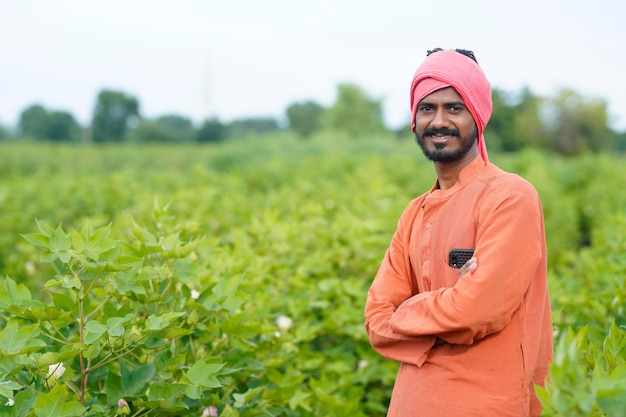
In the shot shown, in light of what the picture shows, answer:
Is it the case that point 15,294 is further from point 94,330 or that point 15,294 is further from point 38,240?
point 94,330

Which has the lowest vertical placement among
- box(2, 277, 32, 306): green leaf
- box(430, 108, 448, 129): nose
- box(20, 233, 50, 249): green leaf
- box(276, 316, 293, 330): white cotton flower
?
box(276, 316, 293, 330): white cotton flower

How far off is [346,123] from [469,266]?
72.7 m

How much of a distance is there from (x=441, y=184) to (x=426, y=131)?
21cm

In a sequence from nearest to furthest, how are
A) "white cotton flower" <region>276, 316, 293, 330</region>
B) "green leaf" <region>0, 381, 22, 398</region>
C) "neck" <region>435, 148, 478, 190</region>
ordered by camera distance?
"green leaf" <region>0, 381, 22, 398</region>
"neck" <region>435, 148, 478, 190</region>
"white cotton flower" <region>276, 316, 293, 330</region>

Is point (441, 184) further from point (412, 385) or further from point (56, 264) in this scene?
point (56, 264)

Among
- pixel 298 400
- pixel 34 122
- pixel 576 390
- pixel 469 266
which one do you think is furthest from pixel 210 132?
pixel 576 390

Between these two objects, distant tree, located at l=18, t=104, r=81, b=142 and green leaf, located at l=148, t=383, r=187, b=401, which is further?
distant tree, located at l=18, t=104, r=81, b=142

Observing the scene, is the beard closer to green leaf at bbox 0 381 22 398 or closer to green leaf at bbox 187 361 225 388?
green leaf at bbox 187 361 225 388

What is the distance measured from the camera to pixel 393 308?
2.26 m

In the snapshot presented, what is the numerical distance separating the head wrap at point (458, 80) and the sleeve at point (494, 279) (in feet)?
1.00

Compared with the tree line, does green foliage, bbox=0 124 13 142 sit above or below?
below

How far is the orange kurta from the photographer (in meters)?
1.93

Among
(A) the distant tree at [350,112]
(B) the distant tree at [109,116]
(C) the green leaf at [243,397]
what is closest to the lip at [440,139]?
(C) the green leaf at [243,397]

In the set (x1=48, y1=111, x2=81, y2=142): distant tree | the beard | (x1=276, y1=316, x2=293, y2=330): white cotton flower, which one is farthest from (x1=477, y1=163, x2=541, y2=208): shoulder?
(x1=48, y1=111, x2=81, y2=142): distant tree
